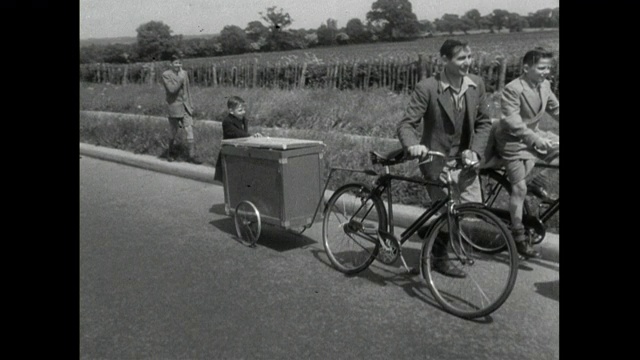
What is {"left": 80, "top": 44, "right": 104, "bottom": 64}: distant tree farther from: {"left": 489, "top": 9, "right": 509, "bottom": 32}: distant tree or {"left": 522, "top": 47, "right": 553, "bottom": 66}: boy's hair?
{"left": 522, "top": 47, "right": 553, "bottom": 66}: boy's hair

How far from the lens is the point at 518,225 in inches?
201

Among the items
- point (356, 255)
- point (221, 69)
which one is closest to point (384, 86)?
Answer: point (221, 69)

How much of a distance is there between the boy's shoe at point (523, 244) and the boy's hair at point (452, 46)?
1.53m

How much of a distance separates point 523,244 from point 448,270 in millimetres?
889

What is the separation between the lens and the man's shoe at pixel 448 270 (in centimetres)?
461

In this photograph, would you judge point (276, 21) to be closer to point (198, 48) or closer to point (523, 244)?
point (523, 244)

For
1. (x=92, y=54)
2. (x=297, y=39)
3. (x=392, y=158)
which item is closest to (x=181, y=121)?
(x=297, y=39)

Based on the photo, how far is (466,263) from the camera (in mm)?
4535

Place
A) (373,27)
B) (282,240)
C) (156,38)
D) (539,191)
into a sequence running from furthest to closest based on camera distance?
(156,38), (373,27), (282,240), (539,191)

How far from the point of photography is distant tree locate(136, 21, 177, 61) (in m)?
9.46

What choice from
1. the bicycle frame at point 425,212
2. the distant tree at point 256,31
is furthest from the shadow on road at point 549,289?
the distant tree at point 256,31

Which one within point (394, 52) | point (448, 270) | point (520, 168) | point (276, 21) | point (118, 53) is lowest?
point (448, 270)
